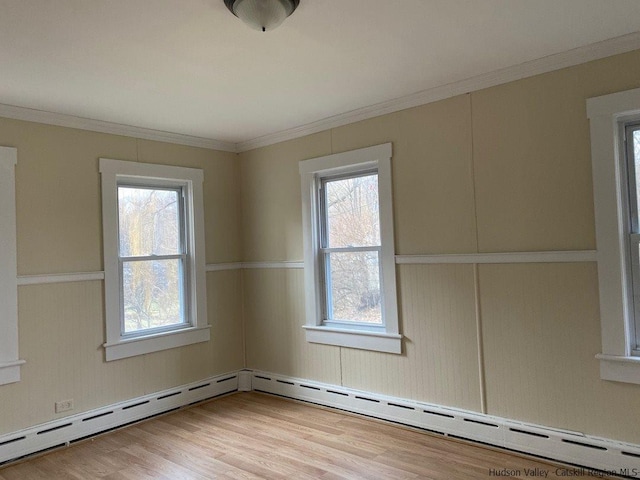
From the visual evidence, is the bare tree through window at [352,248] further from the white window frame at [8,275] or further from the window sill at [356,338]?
the white window frame at [8,275]

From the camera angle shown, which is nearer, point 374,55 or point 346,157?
point 374,55

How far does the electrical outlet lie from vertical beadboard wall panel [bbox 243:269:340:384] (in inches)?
68.6

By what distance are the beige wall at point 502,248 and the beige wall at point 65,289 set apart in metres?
1.72

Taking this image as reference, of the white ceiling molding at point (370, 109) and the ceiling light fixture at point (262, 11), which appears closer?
the ceiling light fixture at point (262, 11)

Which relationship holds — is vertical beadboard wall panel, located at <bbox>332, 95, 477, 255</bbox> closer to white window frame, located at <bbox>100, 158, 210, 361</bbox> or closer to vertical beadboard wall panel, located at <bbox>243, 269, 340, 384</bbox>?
vertical beadboard wall panel, located at <bbox>243, 269, 340, 384</bbox>

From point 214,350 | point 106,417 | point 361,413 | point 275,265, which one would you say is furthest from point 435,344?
point 106,417

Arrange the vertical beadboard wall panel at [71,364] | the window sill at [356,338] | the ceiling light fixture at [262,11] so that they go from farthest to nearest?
1. the window sill at [356,338]
2. the vertical beadboard wall panel at [71,364]
3. the ceiling light fixture at [262,11]

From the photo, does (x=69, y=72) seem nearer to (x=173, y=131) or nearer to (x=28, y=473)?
(x=173, y=131)

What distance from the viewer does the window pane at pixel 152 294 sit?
415cm

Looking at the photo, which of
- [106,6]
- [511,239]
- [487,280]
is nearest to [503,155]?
[511,239]

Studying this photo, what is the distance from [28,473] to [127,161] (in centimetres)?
245

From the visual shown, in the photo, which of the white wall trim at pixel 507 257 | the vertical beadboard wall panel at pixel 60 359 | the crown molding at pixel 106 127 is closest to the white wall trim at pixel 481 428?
the white wall trim at pixel 507 257

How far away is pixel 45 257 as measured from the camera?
11.8 ft

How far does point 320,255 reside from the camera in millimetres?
4367
